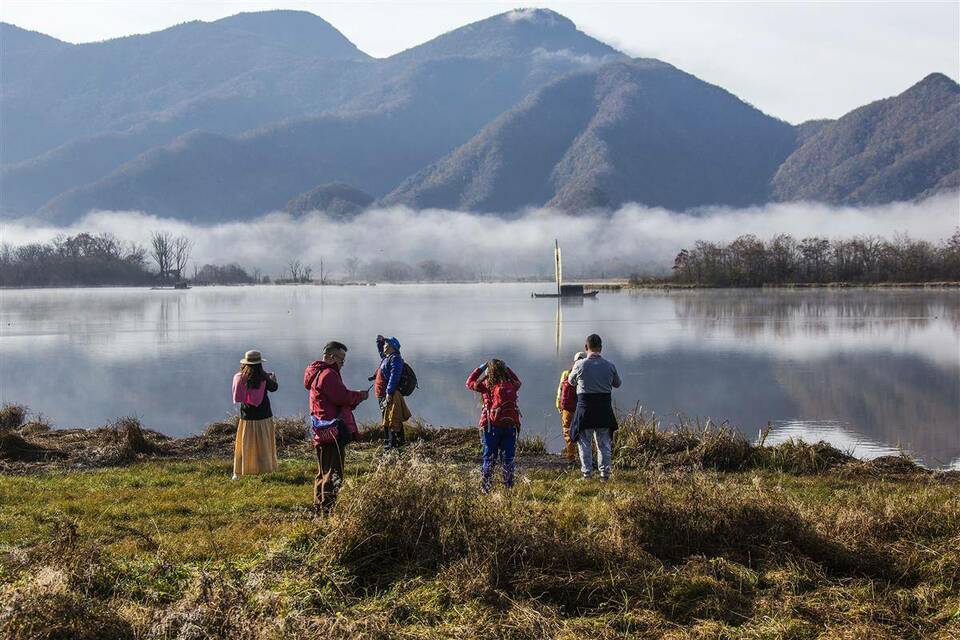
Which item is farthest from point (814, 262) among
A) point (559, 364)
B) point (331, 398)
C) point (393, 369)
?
point (331, 398)

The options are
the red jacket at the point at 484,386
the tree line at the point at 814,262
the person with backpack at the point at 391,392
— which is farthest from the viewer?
the tree line at the point at 814,262

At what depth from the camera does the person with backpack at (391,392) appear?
41.4 feet

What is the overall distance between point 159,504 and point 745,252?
101 m

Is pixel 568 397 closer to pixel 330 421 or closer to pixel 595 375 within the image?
pixel 595 375

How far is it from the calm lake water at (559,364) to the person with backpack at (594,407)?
5347 mm

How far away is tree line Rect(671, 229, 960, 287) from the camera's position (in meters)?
99.8

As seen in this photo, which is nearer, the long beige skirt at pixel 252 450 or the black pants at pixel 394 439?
the long beige skirt at pixel 252 450

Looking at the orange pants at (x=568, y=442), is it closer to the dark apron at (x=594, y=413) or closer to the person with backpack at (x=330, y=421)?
the dark apron at (x=594, y=413)

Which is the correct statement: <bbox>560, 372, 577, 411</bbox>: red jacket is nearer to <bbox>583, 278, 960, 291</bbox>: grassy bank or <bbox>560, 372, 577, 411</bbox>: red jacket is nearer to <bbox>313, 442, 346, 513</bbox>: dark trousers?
<bbox>313, 442, 346, 513</bbox>: dark trousers

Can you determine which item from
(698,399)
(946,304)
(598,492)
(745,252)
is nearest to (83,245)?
(745,252)

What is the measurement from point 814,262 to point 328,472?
104016 millimetres

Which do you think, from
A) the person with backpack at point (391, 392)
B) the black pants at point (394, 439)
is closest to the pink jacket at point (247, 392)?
the person with backpack at point (391, 392)

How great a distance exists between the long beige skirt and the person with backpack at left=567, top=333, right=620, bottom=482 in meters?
4.01

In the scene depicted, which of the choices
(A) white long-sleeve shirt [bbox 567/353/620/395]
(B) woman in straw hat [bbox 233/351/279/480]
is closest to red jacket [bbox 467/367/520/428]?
(A) white long-sleeve shirt [bbox 567/353/620/395]
